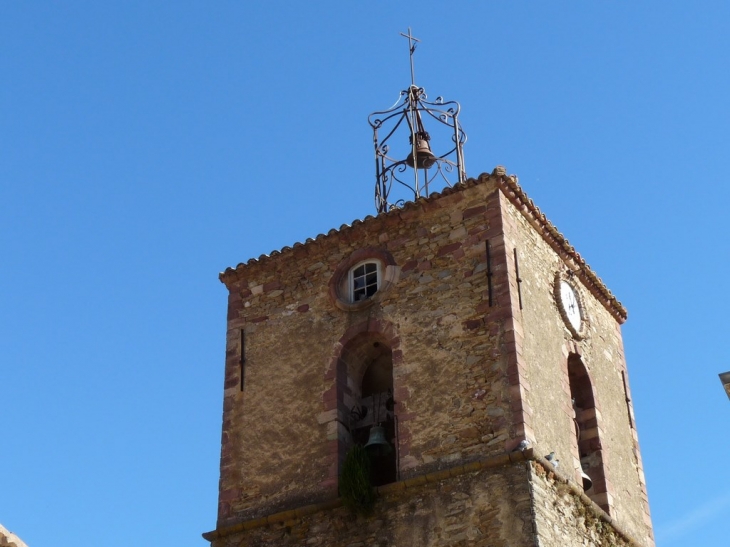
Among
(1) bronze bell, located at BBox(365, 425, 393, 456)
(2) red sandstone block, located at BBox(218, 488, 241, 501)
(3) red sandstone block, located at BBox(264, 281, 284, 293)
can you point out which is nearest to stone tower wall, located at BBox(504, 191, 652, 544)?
(1) bronze bell, located at BBox(365, 425, 393, 456)

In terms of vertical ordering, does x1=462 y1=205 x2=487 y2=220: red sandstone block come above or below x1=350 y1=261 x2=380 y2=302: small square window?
above

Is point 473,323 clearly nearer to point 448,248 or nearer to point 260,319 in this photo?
point 448,248

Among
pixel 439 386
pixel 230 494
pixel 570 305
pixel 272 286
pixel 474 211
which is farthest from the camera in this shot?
pixel 272 286

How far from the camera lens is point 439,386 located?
15508 millimetres

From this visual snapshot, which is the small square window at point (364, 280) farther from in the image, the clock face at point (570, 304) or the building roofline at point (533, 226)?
the clock face at point (570, 304)

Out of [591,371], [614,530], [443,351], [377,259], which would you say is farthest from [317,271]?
[614,530]

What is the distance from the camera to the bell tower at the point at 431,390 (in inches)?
581

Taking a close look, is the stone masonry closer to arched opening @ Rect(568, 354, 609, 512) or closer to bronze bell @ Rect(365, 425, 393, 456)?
arched opening @ Rect(568, 354, 609, 512)

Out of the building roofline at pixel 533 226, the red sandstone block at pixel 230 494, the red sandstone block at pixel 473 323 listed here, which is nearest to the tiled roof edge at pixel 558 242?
the building roofline at pixel 533 226

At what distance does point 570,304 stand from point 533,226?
113 centimetres

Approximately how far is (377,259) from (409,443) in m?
2.67

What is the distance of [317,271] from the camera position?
17.5 meters

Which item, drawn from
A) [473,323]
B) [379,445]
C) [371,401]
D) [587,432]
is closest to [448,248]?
[473,323]

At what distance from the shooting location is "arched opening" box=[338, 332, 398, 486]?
52.0 ft
